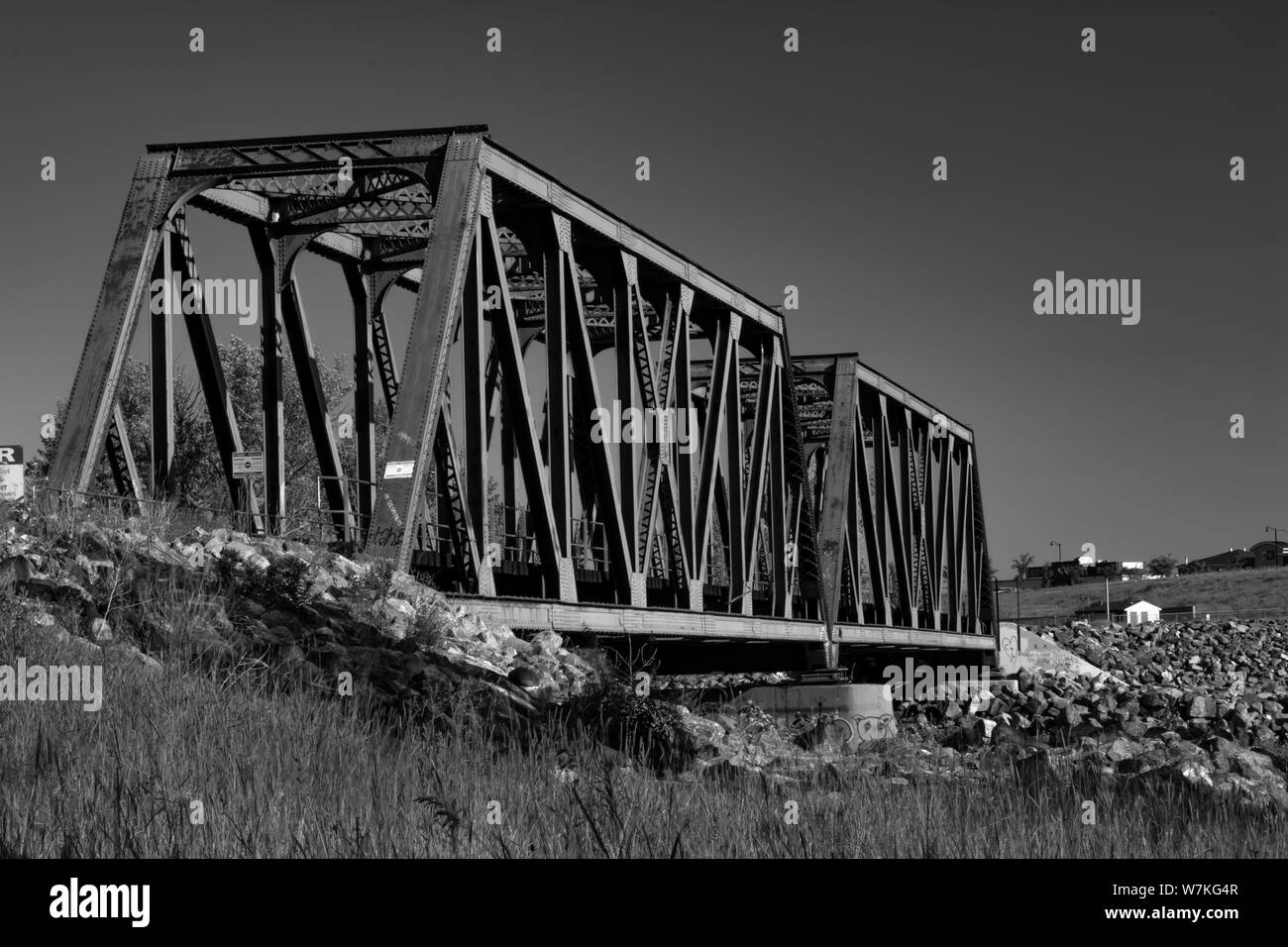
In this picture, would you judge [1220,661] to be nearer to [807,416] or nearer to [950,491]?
[950,491]

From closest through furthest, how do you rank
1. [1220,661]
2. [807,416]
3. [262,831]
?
[262,831] → [807,416] → [1220,661]

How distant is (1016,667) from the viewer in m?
58.3

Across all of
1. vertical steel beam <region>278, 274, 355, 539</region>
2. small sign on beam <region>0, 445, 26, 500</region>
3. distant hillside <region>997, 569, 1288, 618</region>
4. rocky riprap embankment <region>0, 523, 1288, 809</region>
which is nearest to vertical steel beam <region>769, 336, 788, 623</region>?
vertical steel beam <region>278, 274, 355, 539</region>

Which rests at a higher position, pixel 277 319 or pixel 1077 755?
pixel 277 319

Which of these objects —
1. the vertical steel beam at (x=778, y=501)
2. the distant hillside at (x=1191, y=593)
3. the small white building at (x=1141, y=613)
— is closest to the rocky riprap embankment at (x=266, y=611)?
the vertical steel beam at (x=778, y=501)

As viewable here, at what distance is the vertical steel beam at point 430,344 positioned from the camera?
1688cm

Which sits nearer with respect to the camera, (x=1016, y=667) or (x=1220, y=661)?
(x=1016, y=667)

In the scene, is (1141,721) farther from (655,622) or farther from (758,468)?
(758,468)

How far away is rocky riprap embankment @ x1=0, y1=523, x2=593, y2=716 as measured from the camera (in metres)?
12.2

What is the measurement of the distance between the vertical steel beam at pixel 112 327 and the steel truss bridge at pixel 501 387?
33 millimetres

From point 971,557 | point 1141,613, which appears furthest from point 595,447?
point 1141,613

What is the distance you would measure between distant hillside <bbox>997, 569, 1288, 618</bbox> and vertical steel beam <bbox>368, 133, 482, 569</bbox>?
117m

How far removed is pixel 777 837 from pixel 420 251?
22.8 metres

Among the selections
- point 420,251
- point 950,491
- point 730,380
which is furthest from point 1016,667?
point 420,251
